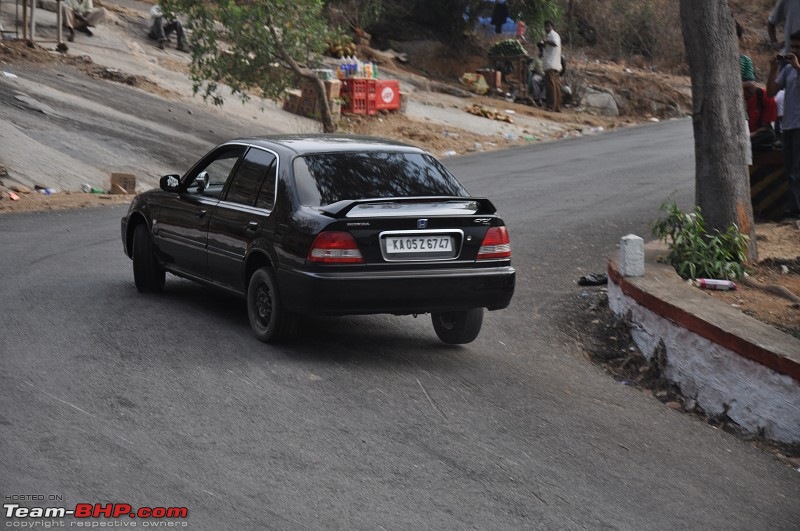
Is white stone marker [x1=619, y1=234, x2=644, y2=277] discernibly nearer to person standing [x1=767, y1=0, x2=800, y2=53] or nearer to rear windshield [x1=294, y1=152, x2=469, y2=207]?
rear windshield [x1=294, y1=152, x2=469, y2=207]

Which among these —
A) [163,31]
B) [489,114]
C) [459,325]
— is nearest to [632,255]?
[459,325]

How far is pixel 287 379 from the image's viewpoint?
7.58 m

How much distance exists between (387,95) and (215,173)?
1951 cm

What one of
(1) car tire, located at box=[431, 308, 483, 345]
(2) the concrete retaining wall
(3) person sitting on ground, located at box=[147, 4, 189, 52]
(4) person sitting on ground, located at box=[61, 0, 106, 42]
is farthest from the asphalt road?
(3) person sitting on ground, located at box=[147, 4, 189, 52]

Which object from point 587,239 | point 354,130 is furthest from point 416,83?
point 587,239

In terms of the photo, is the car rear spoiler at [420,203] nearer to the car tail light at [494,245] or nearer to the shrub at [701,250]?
the car tail light at [494,245]

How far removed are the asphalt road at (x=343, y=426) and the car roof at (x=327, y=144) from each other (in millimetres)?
1415

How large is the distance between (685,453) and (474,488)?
5.37 feet

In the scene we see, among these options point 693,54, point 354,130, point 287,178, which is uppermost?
point 693,54

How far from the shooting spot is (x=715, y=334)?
25.9 feet

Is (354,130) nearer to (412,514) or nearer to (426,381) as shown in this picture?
(426,381)

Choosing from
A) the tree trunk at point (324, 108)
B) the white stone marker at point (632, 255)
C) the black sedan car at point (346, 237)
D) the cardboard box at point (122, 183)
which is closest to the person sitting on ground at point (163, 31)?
the tree trunk at point (324, 108)

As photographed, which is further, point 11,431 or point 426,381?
point 426,381

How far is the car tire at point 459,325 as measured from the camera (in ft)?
29.0
